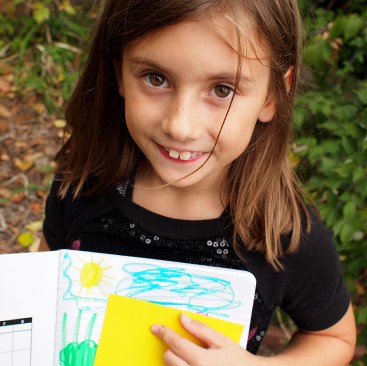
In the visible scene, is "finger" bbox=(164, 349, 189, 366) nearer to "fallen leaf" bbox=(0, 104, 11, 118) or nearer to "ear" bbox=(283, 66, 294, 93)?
"ear" bbox=(283, 66, 294, 93)

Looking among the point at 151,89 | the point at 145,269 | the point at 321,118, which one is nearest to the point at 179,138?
the point at 151,89

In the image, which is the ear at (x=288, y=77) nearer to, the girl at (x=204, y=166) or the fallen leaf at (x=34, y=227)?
the girl at (x=204, y=166)

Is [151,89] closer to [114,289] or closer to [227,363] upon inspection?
[114,289]

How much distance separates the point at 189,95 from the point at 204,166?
0.54 feet

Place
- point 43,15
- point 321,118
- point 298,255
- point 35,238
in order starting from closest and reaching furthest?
point 298,255 < point 321,118 < point 35,238 < point 43,15

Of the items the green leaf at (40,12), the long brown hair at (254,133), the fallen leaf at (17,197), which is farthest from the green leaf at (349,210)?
the green leaf at (40,12)

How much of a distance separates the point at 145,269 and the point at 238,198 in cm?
28

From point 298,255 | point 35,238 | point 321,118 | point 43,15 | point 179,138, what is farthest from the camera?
point 43,15

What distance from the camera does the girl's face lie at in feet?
2.72

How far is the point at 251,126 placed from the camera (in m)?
0.96

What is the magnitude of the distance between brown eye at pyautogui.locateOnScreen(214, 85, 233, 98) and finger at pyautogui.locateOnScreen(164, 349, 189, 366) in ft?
1.53

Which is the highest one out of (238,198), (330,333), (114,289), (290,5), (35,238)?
(290,5)

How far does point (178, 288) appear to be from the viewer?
95 cm

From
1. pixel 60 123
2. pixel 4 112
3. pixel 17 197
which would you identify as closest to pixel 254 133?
pixel 17 197
